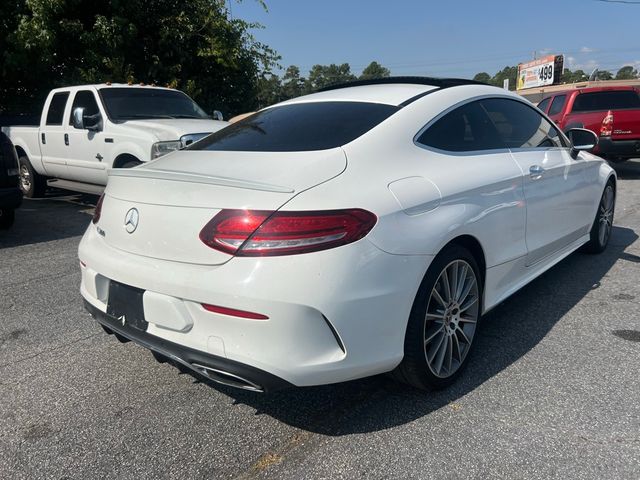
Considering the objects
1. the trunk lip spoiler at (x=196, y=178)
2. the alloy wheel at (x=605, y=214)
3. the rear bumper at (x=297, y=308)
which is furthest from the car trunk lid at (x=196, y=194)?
the alloy wheel at (x=605, y=214)

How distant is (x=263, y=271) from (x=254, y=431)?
861 millimetres

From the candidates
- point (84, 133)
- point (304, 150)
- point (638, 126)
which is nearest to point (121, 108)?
point (84, 133)

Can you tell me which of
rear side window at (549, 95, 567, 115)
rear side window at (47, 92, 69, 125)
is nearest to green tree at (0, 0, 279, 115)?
rear side window at (47, 92, 69, 125)

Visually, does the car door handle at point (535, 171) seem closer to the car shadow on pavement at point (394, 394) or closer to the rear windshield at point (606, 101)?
the car shadow on pavement at point (394, 394)

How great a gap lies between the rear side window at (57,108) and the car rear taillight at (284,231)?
7414 mm

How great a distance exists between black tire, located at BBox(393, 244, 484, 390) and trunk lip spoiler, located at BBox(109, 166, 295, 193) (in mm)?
823

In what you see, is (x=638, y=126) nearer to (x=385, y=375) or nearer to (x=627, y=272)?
(x=627, y=272)

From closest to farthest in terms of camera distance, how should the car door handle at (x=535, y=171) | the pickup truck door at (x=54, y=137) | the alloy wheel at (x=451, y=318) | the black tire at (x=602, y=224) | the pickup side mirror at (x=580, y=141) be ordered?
the alloy wheel at (x=451, y=318) → the car door handle at (x=535, y=171) → the pickup side mirror at (x=580, y=141) → the black tire at (x=602, y=224) → the pickup truck door at (x=54, y=137)

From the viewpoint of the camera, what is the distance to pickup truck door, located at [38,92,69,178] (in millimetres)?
8227

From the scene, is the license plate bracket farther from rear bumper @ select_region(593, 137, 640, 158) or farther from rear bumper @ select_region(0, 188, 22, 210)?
rear bumper @ select_region(593, 137, 640, 158)

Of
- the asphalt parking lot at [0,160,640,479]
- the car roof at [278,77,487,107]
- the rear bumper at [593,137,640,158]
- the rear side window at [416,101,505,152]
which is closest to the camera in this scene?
the asphalt parking lot at [0,160,640,479]

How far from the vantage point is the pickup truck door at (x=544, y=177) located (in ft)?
11.5

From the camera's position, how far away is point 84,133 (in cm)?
775

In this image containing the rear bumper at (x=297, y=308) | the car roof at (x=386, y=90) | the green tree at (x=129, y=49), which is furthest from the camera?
the green tree at (x=129, y=49)
